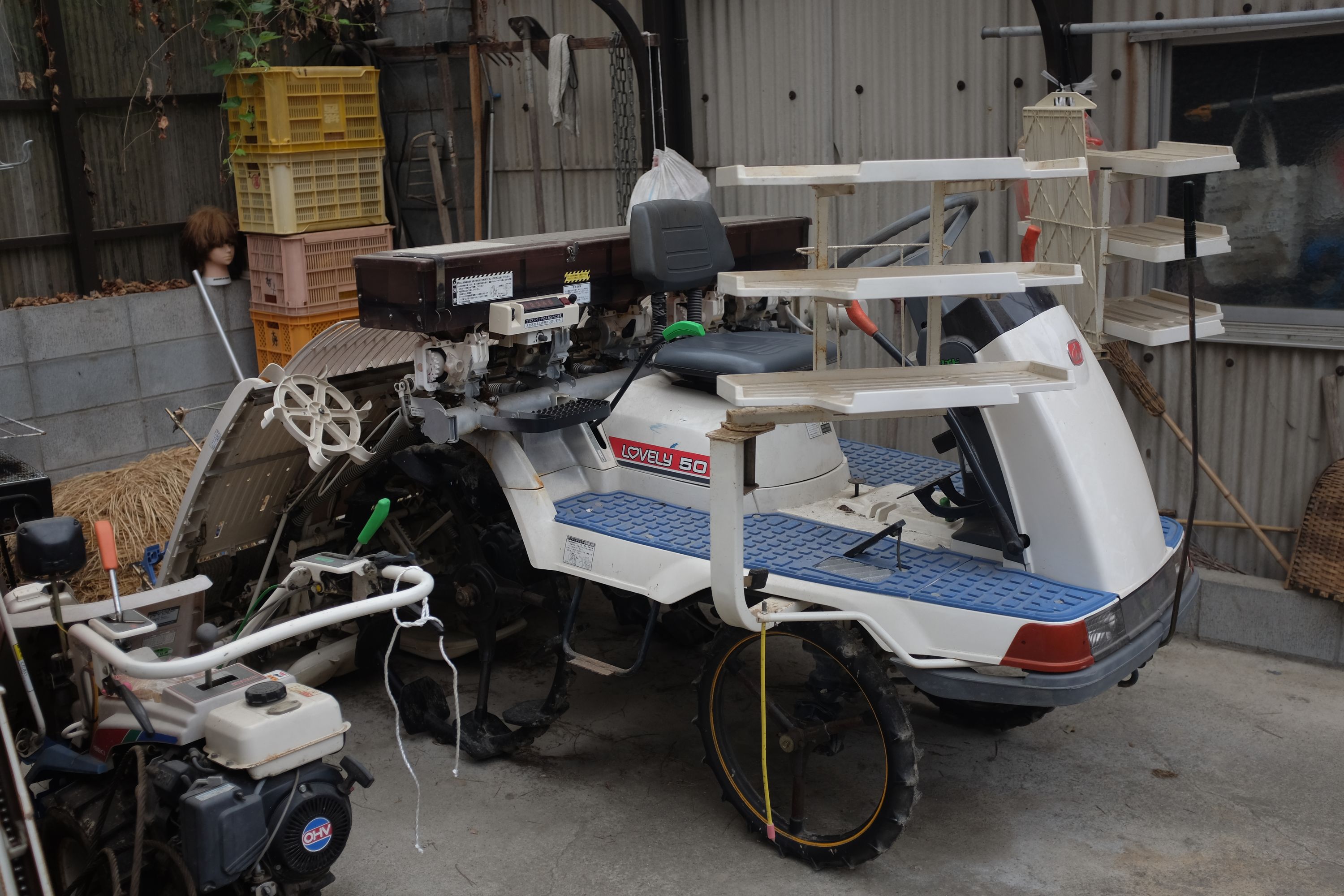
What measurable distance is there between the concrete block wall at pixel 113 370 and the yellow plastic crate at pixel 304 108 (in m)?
1.09

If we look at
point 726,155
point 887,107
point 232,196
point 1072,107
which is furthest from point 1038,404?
point 232,196

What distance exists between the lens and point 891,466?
5480mm

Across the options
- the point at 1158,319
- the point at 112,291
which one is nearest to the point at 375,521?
the point at 1158,319

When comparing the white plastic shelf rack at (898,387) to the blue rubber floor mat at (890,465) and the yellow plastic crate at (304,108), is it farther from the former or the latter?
the yellow plastic crate at (304,108)

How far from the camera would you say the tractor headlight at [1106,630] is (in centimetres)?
390

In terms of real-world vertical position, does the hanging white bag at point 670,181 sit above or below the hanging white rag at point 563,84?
below

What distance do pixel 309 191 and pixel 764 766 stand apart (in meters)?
5.54

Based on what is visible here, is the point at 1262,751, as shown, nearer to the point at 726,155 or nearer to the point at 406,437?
the point at 406,437

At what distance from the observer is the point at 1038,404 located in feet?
13.4

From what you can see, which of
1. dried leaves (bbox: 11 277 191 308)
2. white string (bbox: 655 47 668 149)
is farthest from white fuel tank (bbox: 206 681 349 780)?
dried leaves (bbox: 11 277 191 308)

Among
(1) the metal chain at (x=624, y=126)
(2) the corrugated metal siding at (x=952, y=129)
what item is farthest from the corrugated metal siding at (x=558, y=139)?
(2) the corrugated metal siding at (x=952, y=129)

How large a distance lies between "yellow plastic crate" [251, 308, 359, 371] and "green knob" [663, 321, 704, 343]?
11.4 ft

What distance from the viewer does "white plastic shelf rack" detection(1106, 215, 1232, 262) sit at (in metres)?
4.50

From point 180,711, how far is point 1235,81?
5.18 meters
